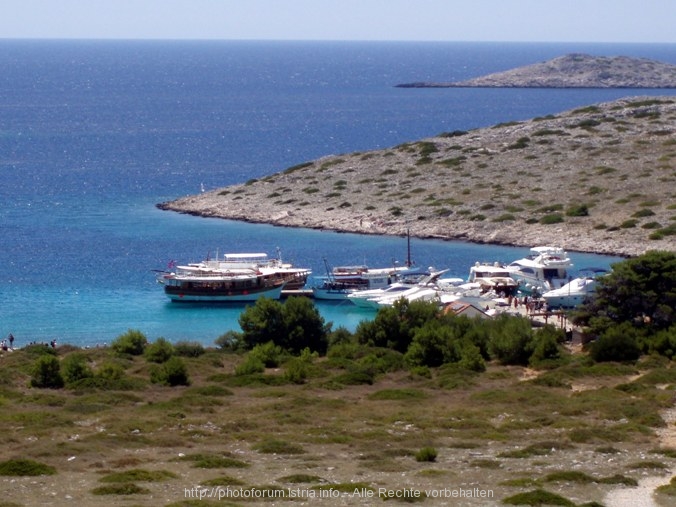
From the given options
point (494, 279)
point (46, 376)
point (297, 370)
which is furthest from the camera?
point (494, 279)

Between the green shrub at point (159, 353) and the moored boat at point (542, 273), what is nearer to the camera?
the green shrub at point (159, 353)

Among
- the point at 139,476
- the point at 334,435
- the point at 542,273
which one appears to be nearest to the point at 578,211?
the point at 542,273

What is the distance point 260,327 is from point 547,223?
3398 cm

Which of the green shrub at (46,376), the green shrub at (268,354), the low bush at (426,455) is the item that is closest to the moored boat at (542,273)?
the green shrub at (268,354)

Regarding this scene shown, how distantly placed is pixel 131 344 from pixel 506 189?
151 ft

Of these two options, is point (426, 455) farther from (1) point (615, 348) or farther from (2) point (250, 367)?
(1) point (615, 348)

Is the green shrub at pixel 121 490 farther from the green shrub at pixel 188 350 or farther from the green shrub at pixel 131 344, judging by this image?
the green shrub at pixel 131 344

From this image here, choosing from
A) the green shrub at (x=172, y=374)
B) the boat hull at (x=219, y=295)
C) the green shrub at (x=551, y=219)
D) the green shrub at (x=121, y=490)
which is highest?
the green shrub at (x=551, y=219)

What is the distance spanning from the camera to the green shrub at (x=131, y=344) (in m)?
49.9

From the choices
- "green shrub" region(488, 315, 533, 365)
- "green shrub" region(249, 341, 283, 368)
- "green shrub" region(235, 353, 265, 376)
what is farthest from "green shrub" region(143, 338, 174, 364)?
"green shrub" region(488, 315, 533, 365)

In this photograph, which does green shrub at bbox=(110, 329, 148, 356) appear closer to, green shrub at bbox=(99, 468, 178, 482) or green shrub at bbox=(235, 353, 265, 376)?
green shrub at bbox=(235, 353, 265, 376)

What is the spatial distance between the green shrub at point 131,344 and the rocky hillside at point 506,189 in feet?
108

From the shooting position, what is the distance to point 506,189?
300 ft

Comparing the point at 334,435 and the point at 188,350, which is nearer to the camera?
the point at 334,435
